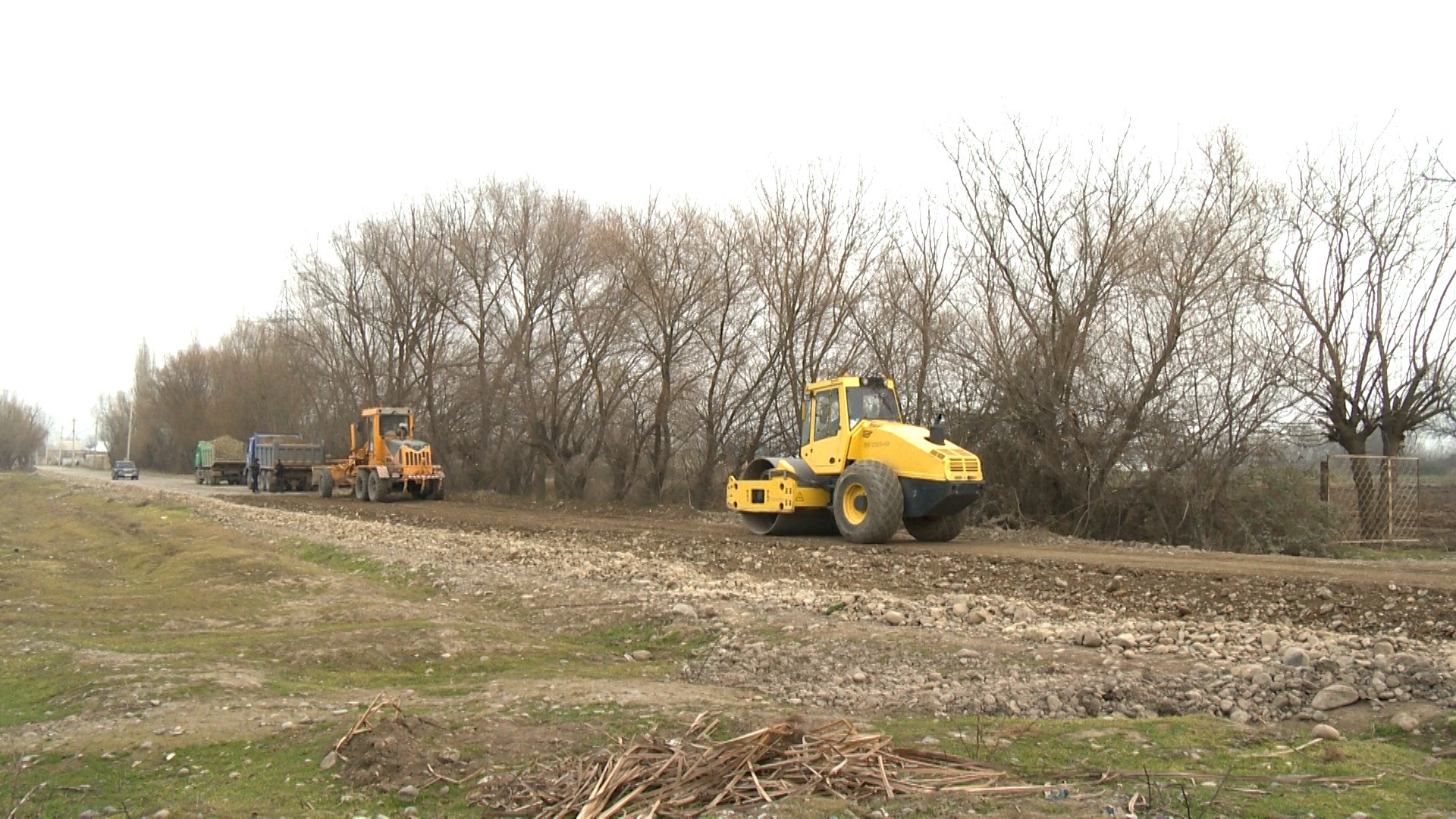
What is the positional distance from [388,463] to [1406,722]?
29.2 m

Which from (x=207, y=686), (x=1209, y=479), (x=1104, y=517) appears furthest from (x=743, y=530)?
(x=207, y=686)

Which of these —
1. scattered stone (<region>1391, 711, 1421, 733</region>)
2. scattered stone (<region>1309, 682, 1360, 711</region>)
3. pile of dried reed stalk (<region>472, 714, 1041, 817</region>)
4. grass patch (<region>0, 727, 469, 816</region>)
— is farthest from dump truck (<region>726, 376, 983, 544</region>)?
grass patch (<region>0, 727, 469, 816</region>)

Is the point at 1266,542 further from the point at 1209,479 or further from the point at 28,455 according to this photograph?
the point at 28,455

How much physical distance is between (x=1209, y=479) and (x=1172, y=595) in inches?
391

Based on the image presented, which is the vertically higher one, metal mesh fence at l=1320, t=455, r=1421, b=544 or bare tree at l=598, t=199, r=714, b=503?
bare tree at l=598, t=199, r=714, b=503

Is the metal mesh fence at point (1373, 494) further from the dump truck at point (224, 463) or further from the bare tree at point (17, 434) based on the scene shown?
the bare tree at point (17, 434)

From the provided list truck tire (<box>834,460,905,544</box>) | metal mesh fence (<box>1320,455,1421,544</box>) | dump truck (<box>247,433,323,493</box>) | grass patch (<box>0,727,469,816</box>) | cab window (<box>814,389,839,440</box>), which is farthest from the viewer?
dump truck (<box>247,433,323,493</box>)

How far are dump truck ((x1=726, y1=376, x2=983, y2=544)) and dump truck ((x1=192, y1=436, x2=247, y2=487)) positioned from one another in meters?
40.3

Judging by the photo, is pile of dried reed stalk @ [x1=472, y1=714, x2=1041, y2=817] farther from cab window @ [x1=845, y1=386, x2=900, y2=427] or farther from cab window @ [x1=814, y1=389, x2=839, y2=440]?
A: cab window @ [x1=814, y1=389, x2=839, y2=440]

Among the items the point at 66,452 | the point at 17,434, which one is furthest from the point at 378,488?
the point at 66,452

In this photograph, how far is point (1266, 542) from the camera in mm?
19219

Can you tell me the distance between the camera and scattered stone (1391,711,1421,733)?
222 inches

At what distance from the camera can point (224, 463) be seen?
2002 inches

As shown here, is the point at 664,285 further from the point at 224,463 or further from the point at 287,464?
the point at 224,463
